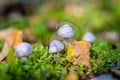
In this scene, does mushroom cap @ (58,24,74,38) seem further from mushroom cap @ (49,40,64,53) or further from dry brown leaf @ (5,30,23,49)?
dry brown leaf @ (5,30,23,49)

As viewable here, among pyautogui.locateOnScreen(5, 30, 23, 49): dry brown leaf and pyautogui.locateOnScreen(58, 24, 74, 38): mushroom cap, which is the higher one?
pyautogui.locateOnScreen(5, 30, 23, 49): dry brown leaf

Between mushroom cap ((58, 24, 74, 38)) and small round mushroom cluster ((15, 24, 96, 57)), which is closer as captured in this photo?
small round mushroom cluster ((15, 24, 96, 57))

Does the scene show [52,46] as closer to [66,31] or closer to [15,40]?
[66,31]

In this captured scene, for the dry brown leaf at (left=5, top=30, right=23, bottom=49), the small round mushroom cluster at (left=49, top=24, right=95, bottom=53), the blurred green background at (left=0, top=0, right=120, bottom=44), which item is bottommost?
the small round mushroom cluster at (left=49, top=24, right=95, bottom=53)

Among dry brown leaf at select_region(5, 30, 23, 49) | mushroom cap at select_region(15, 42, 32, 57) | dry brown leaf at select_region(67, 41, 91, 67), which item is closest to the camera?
mushroom cap at select_region(15, 42, 32, 57)

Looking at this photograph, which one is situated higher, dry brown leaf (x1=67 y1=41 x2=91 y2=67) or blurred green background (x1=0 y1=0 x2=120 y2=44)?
blurred green background (x1=0 y1=0 x2=120 y2=44)

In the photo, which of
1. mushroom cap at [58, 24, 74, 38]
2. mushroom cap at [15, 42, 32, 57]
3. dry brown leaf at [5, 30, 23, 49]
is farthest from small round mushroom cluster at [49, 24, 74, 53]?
dry brown leaf at [5, 30, 23, 49]

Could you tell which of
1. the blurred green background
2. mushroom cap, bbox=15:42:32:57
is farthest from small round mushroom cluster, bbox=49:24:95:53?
the blurred green background

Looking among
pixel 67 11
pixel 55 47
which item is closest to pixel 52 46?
pixel 55 47

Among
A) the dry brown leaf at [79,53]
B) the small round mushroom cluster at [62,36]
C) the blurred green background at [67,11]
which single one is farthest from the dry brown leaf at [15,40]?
the blurred green background at [67,11]

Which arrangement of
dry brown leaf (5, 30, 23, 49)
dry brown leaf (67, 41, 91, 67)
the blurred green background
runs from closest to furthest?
dry brown leaf (67, 41, 91, 67) < dry brown leaf (5, 30, 23, 49) < the blurred green background

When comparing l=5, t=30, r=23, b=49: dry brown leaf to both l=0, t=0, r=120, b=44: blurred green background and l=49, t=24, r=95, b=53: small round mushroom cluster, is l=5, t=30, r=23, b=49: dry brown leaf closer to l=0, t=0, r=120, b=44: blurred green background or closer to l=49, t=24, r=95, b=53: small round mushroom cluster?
l=49, t=24, r=95, b=53: small round mushroom cluster
